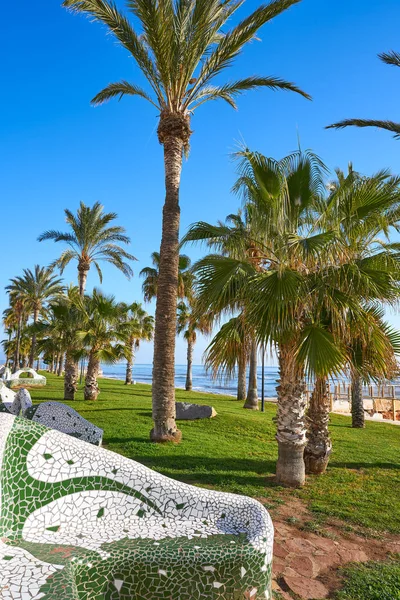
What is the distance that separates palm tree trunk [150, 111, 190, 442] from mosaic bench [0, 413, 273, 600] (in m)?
5.98

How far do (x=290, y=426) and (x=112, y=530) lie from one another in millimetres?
4252

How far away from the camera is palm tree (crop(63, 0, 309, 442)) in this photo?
876 cm

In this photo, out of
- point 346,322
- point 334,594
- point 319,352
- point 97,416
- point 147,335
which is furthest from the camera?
point 147,335

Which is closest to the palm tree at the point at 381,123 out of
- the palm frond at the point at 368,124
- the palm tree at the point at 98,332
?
the palm frond at the point at 368,124

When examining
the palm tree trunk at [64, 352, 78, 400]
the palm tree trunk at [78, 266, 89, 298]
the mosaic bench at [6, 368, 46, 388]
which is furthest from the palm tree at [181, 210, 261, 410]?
the mosaic bench at [6, 368, 46, 388]

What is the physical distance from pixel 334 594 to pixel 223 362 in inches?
138

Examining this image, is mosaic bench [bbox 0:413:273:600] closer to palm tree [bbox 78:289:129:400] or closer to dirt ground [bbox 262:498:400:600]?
dirt ground [bbox 262:498:400:600]

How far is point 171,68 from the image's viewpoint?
30.0 feet

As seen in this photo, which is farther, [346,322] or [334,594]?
[346,322]

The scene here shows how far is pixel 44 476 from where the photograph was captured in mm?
2748

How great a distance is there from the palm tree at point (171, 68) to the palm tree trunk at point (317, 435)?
3102mm

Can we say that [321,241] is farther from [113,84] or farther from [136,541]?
[113,84]

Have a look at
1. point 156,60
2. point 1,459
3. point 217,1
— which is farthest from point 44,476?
point 217,1

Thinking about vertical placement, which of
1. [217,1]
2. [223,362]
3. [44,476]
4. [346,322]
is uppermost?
[217,1]
